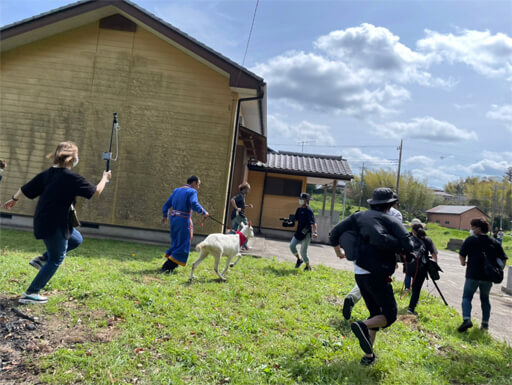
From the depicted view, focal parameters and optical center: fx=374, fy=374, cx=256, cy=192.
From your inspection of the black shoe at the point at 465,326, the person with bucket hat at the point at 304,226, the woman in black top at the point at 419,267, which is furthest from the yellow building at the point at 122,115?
the black shoe at the point at 465,326

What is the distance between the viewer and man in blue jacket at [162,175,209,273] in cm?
721

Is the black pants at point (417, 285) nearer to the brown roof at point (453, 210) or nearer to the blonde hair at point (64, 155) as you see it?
the blonde hair at point (64, 155)

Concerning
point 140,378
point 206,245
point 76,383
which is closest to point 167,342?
point 140,378

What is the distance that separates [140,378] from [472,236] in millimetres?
5330

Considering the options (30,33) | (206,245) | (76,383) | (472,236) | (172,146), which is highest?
(30,33)

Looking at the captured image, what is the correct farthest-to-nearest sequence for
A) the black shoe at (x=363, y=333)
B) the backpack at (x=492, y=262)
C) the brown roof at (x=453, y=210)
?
the brown roof at (x=453, y=210) < the backpack at (x=492, y=262) < the black shoe at (x=363, y=333)

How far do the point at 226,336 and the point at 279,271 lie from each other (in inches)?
167

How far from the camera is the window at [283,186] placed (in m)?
19.8

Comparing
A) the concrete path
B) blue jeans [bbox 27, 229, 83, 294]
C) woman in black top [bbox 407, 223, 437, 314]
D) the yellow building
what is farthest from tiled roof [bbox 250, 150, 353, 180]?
blue jeans [bbox 27, 229, 83, 294]

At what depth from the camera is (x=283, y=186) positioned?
19.9 metres

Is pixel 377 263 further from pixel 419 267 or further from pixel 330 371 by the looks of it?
pixel 419 267

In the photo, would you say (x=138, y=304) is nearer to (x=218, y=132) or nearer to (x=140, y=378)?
(x=140, y=378)

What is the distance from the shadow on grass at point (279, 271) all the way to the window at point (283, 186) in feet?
35.8

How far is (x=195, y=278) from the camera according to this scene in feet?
22.6
